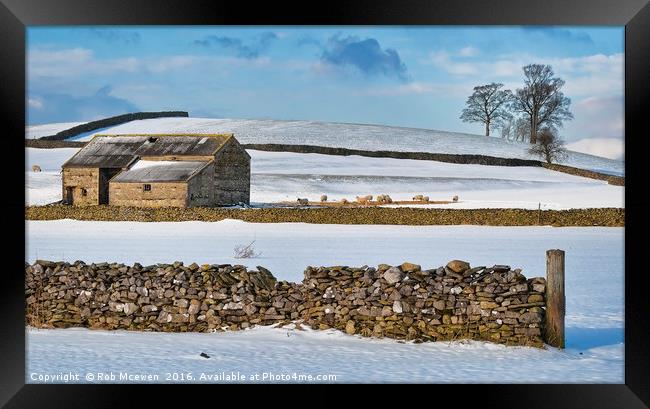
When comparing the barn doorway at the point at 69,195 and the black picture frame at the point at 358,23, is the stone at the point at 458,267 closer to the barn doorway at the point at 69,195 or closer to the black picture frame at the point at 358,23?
the black picture frame at the point at 358,23

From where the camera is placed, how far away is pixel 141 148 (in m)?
44.3

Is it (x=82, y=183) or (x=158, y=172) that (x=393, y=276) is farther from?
(x=82, y=183)

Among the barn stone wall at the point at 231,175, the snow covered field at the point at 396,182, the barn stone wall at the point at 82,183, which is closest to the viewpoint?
the barn stone wall at the point at 231,175

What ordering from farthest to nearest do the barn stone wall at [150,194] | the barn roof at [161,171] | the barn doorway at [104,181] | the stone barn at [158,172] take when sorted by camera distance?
the barn doorway at [104,181] → the barn roof at [161,171] → the stone barn at [158,172] → the barn stone wall at [150,194]

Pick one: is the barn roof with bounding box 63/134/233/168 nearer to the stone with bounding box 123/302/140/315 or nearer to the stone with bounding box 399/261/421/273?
the stone with bounding box 123/302/140/315

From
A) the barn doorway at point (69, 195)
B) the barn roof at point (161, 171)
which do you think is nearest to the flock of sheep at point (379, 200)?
the barn roof at point (161, 171)

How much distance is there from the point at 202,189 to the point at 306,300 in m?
29.7

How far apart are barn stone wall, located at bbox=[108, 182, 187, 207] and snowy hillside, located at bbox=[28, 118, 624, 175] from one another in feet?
66.7

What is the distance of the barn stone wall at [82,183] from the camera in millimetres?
42938

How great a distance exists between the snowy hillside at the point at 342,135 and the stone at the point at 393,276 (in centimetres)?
5199

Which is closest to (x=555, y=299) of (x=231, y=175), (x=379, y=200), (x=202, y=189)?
(x=202, y=189)

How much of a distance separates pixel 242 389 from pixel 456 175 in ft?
166

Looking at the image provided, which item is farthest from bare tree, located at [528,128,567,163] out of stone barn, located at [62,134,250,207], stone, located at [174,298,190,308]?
stone, located at [174,298,190,308]
